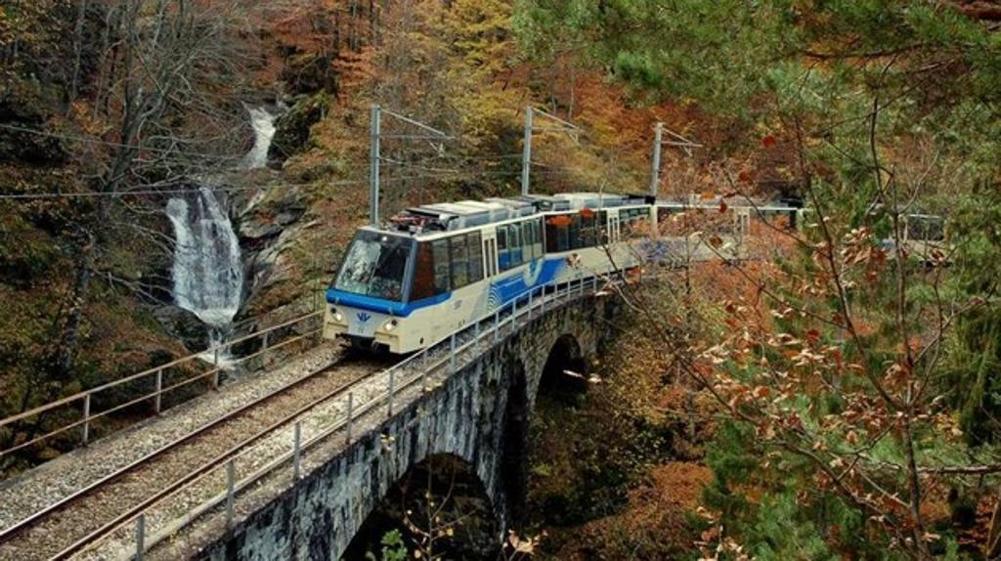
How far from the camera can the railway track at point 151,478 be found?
28.0 feet

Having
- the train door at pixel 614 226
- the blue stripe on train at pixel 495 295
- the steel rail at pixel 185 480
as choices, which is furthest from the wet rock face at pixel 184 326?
the steel rail at pixel 185 480

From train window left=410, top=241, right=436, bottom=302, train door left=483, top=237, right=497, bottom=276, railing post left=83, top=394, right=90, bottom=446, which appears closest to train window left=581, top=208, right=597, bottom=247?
train door left=483, top=237, right=497, bottom=276

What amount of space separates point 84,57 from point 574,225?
15.2 m

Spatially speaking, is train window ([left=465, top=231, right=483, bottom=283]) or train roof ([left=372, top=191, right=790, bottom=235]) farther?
train window ([left=465, top=231, right=483, bottom=283])

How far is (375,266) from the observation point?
15.9 metres

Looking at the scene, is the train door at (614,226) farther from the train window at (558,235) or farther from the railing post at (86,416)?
the railing post at (86,416)

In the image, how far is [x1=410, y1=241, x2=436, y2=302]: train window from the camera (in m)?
15.6

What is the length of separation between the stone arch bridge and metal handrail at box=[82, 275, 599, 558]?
17 centimetres

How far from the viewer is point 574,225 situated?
24.3 m

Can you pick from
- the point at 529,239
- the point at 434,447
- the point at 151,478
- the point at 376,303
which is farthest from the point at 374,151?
the point at 151,478

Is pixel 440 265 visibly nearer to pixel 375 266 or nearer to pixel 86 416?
pixel 375 266

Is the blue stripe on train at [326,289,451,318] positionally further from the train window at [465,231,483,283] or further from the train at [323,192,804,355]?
the train window at [465,231,483,283]

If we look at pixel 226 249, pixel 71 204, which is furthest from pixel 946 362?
pixel 226 249

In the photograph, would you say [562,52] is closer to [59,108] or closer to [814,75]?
[814,75]
